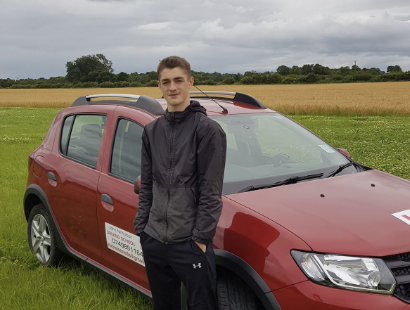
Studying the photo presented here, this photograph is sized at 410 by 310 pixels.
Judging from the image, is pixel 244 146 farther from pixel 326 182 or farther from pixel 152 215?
pixel 152 215

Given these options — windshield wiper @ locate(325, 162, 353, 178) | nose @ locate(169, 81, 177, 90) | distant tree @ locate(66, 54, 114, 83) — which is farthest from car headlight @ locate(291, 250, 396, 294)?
distant tree @ locate(66, 54, 114, 83)

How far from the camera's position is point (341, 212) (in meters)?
2.79

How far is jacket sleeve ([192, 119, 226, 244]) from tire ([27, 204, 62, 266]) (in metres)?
2.53

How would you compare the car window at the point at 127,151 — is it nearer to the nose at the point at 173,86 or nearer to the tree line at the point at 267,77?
the nose at the point at 173,86

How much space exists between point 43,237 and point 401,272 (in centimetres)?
358

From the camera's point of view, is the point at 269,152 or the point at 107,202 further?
the point at 269,152

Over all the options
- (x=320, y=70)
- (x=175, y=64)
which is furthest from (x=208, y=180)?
(x=320, y=70)

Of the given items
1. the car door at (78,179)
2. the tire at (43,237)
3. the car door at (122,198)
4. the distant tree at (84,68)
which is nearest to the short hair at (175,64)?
the car door at (122,198)

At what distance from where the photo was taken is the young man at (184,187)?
251 cm

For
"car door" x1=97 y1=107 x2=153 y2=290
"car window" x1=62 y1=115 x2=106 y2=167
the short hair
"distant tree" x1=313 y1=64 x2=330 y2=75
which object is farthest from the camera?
"distant tree" x1=313 y1=64 x2=330 y2=75

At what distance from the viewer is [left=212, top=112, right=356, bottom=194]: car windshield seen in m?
3.38

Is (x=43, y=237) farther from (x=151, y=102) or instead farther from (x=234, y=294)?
(x=234, y=294)

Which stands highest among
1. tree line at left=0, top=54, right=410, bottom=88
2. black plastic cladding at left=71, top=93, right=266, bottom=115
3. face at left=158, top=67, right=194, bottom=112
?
face at left=158, top=67, right=194, bottom=112

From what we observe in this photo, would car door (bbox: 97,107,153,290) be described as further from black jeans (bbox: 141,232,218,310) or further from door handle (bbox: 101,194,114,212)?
black jeans (bbox: 141,232,218,310)
